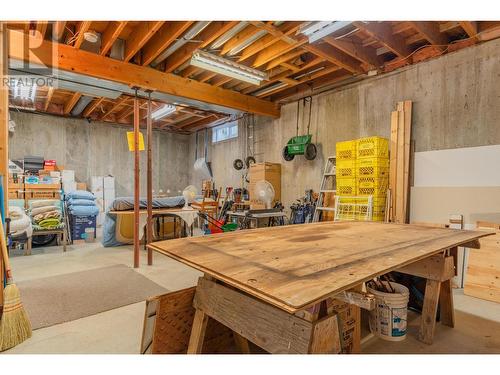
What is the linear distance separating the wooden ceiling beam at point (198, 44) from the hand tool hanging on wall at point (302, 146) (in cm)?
271

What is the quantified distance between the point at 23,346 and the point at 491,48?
589 cm

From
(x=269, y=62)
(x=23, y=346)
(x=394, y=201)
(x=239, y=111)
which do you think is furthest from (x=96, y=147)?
(x=394, y=201)

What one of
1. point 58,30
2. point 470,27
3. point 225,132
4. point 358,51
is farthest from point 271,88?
point 58,30

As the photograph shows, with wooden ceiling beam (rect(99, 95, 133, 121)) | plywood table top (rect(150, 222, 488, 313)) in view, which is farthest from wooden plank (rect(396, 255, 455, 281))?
wooden ceiling beam (rect(99, 95, 133, 121))

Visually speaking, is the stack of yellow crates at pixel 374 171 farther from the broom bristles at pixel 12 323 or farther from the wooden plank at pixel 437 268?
the broom bristles at pixel 12 323

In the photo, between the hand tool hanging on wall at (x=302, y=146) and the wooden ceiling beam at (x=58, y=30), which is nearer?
the wooden ceiling beam at (x=58, y=30)

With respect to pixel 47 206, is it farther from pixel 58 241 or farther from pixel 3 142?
pixel 3 142

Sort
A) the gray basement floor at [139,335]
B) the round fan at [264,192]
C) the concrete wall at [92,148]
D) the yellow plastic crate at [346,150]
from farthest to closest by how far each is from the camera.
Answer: the concrete wall at [92,148]
the round fan at [264,192]
the yellow plastic crate at [346,150]
the gray basement floor at [139,335]

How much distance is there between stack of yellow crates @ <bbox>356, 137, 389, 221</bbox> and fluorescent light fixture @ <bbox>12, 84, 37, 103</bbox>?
6.22m

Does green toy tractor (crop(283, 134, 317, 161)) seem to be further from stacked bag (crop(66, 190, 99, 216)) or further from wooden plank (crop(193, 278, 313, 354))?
wooden plank (crop(193, 278, 313, 354))

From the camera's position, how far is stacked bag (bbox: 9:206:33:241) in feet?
15.1

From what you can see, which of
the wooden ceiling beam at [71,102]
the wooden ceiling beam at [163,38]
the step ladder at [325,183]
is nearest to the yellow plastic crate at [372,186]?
the step ladder at [325,183]

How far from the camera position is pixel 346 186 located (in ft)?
15.3

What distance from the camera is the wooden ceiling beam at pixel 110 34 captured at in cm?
349
